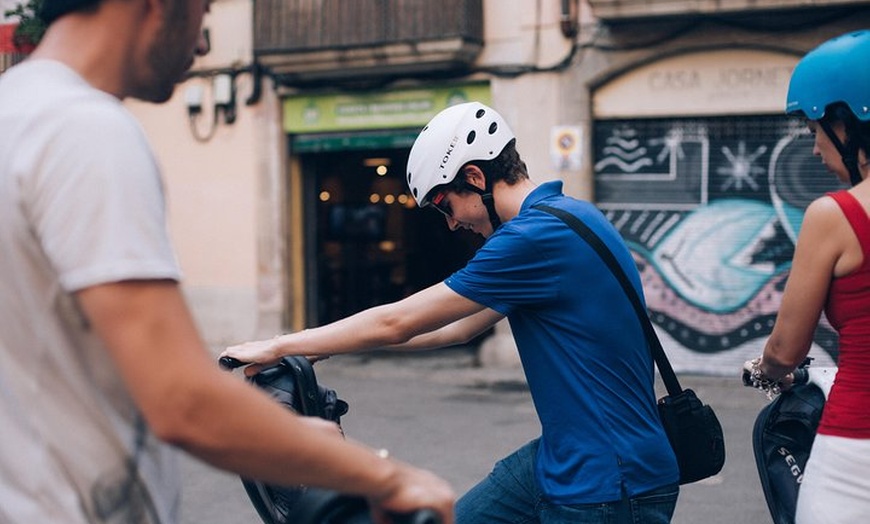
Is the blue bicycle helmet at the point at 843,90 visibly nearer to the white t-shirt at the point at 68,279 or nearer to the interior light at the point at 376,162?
the white t-shirt at the point at 68,279

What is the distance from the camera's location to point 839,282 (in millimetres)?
2686

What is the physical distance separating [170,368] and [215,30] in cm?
1455

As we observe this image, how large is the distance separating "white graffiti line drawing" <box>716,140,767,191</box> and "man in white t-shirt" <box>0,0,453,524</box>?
37.2 feet

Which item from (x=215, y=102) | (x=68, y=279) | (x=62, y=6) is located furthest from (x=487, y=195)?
(x=215, y=102)

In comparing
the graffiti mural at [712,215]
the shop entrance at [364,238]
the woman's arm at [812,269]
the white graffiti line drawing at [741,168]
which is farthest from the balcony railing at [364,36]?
the woman's arm at [812,269]

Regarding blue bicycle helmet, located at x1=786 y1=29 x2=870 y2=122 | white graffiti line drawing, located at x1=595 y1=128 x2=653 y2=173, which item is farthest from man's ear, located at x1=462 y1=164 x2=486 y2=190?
white graffiti line drawing, located at x1=595 y1=128 x2=653 y2=173

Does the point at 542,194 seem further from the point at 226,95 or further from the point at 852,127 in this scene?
the point at 226,95

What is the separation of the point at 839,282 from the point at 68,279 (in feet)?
6.29

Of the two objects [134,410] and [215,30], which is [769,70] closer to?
[215,30]

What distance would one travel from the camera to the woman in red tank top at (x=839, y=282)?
104 inches

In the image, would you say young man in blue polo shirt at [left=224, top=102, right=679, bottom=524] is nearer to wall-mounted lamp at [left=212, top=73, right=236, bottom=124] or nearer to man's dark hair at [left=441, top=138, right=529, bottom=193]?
man's dark hair at [left=441, top=138, right=529, bottom=193]

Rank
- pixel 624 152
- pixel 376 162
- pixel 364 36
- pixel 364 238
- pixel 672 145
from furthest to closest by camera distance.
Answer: pixel 364 238 < pixel 376 162 < pixel 364 36 < pixel 624 152 < pixel 672 145

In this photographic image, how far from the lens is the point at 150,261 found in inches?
55.9

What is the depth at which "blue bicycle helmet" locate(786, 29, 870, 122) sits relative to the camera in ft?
9.20
